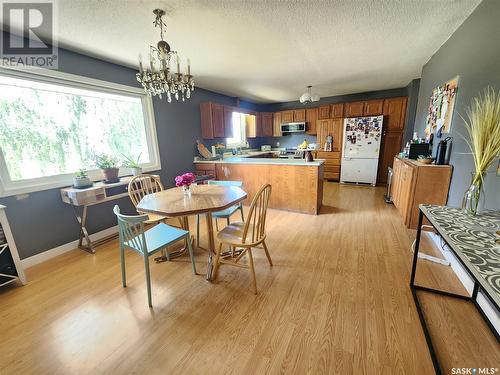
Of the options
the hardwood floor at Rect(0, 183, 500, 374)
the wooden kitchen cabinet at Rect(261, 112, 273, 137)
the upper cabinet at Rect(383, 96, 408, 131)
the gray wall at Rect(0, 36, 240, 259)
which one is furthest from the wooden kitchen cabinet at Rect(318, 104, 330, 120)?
the hardwood floor at Rect(0, 183, 500, 374)

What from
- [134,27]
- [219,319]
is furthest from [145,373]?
[134,27]

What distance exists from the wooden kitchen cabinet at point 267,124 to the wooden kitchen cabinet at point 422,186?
432 centimetres

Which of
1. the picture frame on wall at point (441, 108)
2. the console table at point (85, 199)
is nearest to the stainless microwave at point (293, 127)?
the picture frame on wall at point (441, 108)

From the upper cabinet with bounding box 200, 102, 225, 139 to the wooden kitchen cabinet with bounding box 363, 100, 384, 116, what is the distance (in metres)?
3.70

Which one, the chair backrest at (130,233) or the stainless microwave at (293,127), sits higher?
the stainless microwave at (293,127)

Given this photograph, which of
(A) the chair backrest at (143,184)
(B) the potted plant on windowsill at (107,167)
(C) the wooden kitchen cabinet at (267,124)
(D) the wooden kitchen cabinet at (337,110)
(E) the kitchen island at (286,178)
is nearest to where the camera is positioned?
(A) the chair backrest at (143,184)

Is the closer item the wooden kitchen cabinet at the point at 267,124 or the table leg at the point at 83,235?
the table leg at the point at 83,235

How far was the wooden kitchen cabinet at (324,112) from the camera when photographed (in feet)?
18.9

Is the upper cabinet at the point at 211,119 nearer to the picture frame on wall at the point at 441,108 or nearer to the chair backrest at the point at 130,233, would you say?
the chair backrest at the point at 130,233

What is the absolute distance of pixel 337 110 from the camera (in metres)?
5.59

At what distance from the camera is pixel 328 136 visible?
5680mm

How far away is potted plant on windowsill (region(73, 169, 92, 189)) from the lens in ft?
7.87

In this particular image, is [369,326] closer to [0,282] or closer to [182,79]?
[182,79]

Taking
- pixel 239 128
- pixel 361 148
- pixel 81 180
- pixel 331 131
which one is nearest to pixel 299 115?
pixel 331 131
